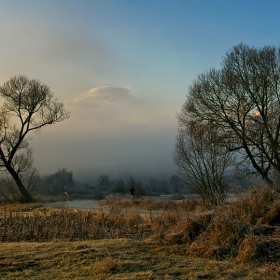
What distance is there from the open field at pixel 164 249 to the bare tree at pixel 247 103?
45.7 ft

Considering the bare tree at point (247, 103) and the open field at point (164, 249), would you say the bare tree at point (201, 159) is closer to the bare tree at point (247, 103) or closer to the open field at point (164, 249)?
the bare tree at point (247, 103)

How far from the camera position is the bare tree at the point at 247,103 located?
74.9 feet

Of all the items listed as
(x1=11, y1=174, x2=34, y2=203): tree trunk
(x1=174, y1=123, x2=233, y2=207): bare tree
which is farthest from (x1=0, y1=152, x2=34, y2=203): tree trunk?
(x1=174, y1=123, x2=233, y2=207): bare tree

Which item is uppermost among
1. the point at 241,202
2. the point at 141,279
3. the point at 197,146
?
the point at 197,146

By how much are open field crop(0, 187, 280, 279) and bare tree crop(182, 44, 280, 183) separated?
13.9 metres

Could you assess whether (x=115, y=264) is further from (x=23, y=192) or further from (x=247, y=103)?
(x=23, y=192)

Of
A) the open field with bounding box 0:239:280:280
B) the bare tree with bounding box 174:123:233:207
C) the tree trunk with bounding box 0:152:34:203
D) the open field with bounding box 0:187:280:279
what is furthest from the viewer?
the tree trunk with bounding box 0:152:34:203

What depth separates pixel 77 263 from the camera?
605cm

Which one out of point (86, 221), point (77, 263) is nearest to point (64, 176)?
point (86, 221)

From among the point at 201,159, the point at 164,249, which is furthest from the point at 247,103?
the point at 164,249

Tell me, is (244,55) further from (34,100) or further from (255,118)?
(34,100)

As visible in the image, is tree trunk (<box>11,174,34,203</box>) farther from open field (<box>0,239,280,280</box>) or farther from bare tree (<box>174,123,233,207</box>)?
open field (<box>0,239,280,280</box>)

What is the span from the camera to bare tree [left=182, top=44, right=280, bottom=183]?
22.8 meters

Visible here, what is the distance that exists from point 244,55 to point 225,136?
19.6 feet
